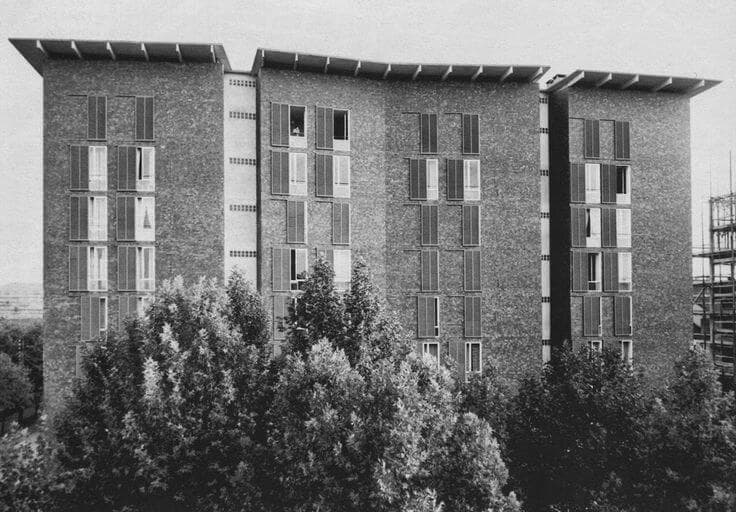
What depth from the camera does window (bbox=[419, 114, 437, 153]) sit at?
30.3 metres

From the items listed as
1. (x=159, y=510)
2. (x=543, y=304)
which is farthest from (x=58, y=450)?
(x=543, y=304)

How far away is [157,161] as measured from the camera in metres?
27.9

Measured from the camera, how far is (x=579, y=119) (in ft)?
103

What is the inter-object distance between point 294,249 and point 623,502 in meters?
19.5

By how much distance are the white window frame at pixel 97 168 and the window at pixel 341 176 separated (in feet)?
41.2

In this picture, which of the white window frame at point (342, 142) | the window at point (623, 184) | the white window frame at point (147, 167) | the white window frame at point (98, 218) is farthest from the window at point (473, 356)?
the white window frame at point (98, 218)

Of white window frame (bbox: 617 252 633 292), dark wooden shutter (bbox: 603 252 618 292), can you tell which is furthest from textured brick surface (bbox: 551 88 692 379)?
dark wooden shutter (bbox: 603 252 618 292)

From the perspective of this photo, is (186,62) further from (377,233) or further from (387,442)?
(387,442)

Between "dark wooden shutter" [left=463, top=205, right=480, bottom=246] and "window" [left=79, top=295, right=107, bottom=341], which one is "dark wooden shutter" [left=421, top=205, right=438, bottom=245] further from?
"window" [left=79, top=295, right=107, bottom=341]

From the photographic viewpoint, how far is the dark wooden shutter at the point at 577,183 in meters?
31.2

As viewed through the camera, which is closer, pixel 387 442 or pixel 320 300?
pixel 387 442

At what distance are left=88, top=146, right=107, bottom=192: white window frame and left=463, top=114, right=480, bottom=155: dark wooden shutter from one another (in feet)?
67.2

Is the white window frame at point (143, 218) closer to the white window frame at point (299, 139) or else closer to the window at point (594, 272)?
the white window frame at point (299, 139)

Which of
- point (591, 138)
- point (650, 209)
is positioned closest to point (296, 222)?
point (591, 138)
